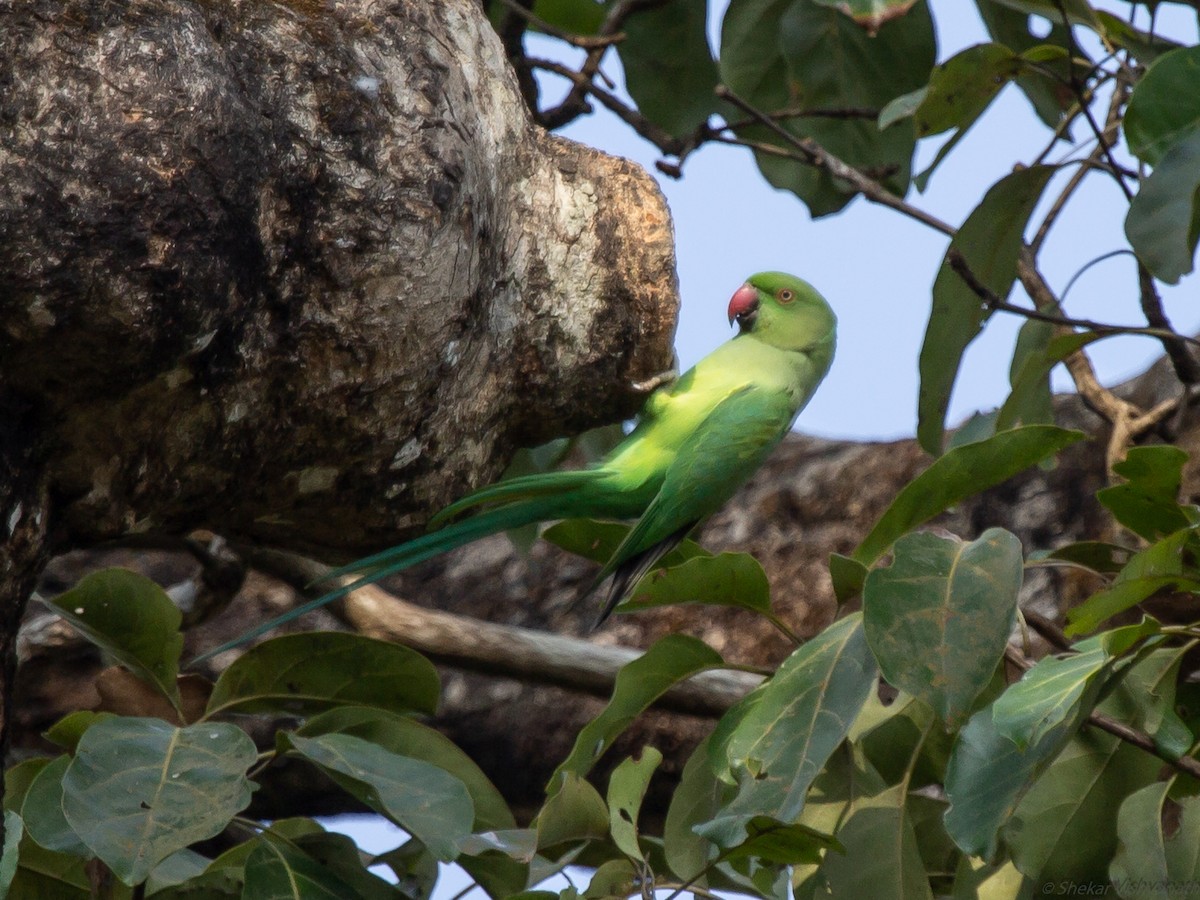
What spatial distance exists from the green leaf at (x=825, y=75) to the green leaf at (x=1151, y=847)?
2.08 meters

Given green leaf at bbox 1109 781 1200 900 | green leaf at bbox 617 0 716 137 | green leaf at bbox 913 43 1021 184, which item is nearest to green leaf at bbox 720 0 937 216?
green leaf at bbox 617 0 716 137

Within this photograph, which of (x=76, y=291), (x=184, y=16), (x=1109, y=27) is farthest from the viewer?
(x=1109, y=27)

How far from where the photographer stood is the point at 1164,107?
2.47 metres

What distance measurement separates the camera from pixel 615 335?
7.70 feet

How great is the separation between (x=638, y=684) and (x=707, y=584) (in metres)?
0.20

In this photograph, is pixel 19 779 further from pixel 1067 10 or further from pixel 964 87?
pixel 1067 10

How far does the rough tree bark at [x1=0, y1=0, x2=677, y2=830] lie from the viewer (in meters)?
1.56

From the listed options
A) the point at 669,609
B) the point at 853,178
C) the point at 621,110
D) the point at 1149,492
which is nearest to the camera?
the point at 1149,492

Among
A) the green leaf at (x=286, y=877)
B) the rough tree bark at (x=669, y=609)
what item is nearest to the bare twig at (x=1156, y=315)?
the rough tree bark at (x=669, y=609)

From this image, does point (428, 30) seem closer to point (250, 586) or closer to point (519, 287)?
point (519, 287)

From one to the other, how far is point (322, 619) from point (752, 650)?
1.27 metres

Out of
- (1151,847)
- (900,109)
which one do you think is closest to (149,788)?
(1151,847)

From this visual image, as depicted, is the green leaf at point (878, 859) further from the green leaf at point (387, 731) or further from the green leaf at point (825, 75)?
the green leaf at point (825, 75)

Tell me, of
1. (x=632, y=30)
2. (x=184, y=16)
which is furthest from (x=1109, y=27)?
(x=184, y=16)
